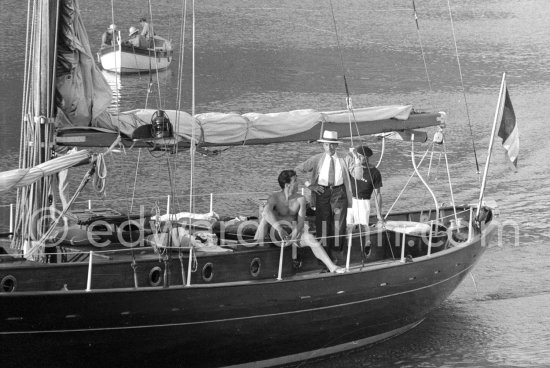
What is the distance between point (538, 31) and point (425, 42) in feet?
22.1

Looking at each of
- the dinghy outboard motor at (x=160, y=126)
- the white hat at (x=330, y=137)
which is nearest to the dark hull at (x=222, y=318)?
the white hat at (x=330, y=137)

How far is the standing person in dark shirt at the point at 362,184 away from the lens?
1805 cm

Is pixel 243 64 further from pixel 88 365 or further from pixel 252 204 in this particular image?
pixel 88 365

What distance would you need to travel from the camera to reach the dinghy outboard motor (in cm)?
1494

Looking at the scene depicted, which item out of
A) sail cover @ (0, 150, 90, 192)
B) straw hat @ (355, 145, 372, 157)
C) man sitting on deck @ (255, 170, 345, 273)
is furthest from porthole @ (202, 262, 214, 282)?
straw hat @ (355, 145, 372, 157)

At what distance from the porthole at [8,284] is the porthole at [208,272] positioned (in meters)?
2.66

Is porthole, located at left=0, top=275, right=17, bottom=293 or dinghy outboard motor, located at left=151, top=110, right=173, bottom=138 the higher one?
dinghy outboard motor, located at left=151, top=110, right=173, bottom=138

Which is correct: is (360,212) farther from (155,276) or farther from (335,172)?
(155,276)

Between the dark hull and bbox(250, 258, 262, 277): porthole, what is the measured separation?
47 centimetres

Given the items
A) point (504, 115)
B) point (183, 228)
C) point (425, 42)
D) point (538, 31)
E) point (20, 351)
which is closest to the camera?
point (20, 351)

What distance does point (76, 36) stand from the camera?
15.2 metres

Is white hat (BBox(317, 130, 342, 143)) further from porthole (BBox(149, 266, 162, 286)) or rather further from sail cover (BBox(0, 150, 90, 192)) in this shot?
sail cover (BBox(0, 150, 90, 192))

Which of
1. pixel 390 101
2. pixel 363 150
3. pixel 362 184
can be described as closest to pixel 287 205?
pixel 363 150

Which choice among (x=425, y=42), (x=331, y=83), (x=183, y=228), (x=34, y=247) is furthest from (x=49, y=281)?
(x=425, y=42)
